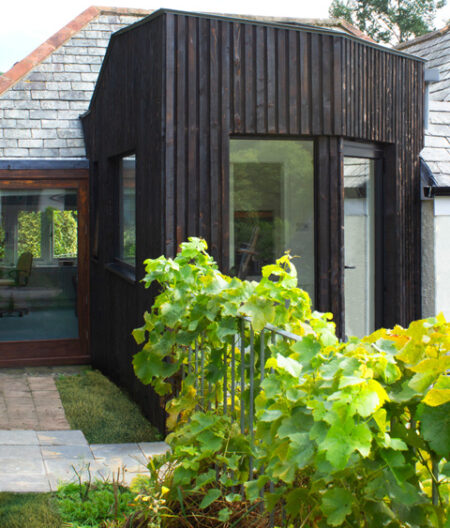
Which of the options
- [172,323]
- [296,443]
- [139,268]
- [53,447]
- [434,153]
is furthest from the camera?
[434,153]

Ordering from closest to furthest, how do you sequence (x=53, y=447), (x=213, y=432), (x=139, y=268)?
(x=213, y=432), (x=53, y=447), (x=139, y=268)

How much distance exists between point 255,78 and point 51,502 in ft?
12.4

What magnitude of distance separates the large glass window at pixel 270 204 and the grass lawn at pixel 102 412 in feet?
5.19

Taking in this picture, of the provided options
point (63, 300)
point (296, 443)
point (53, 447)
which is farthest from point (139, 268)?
point (296, 443)

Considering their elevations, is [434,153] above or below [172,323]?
above

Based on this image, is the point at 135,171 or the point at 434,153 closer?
the point at 135,171

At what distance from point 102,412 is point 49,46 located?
5.80 meters

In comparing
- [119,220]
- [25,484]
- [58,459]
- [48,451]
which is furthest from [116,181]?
[25,484]

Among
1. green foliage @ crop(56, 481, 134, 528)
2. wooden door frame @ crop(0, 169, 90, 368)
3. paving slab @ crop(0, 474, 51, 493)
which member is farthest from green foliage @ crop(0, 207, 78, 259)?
green foliage @ crop(56, 481, 134, 528)

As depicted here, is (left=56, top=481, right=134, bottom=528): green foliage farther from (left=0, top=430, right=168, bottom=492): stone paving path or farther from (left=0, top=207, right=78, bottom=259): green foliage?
(left=0, top=207, right=78, bottom=259): green foliage

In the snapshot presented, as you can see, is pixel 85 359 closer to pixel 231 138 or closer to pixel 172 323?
pixel 231 138

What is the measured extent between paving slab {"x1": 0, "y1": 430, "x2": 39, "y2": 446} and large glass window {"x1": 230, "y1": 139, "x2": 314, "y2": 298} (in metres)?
2.10

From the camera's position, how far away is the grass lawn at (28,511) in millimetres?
3764

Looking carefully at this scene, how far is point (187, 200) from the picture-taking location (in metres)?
5.98
